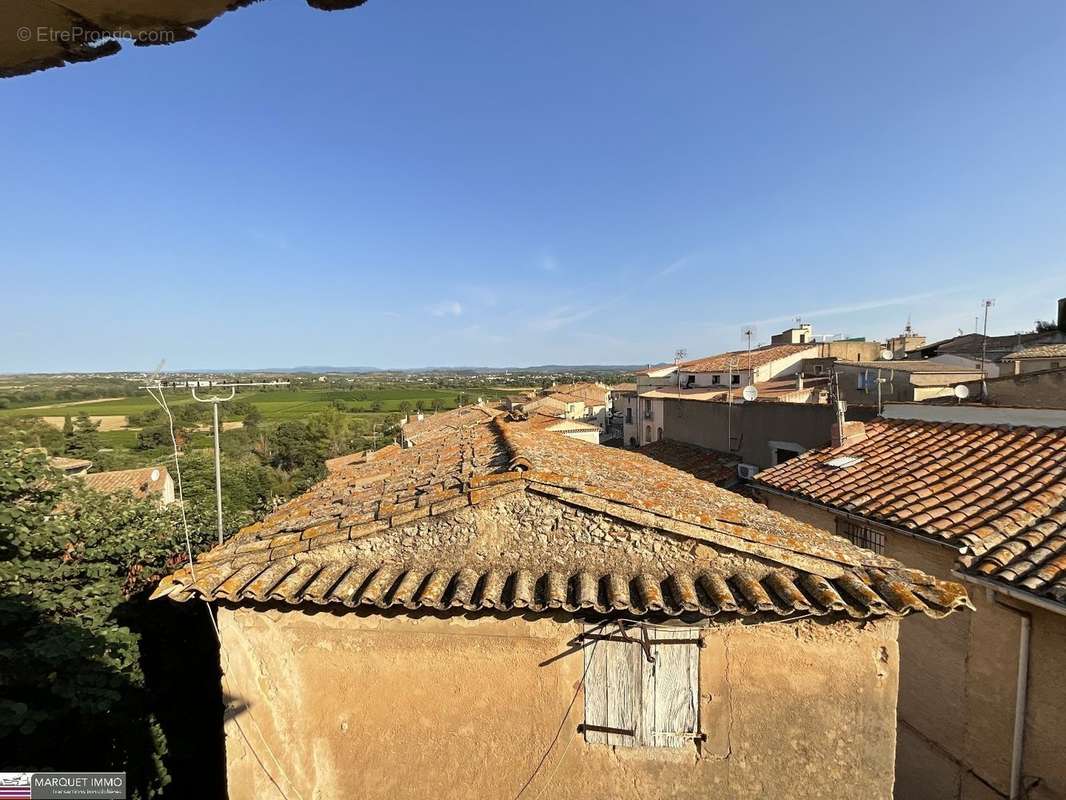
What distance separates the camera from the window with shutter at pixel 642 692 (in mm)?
3955

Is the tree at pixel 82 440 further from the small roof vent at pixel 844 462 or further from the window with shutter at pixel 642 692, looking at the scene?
the small roof vent at pixel 844 462

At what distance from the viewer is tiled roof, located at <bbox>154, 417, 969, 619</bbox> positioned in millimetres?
3666

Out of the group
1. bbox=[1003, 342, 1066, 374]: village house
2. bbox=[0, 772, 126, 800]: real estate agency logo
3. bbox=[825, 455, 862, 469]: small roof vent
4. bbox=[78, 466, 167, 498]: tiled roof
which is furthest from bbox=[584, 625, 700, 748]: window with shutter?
bbox=[78, 466, 167, 498]: tiled roof

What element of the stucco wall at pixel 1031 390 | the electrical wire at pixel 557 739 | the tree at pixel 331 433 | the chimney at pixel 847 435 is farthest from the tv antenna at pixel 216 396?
the tree at pixel 331 433

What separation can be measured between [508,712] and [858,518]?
20.7ft

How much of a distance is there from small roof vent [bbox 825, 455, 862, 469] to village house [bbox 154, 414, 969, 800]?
5715 mm

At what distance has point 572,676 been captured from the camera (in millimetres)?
3955

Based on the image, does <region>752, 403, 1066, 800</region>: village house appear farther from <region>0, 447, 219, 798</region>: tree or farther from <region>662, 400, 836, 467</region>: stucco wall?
<region>0, 447, 219, 798</region>: tree

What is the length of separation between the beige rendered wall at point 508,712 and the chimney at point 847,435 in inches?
282

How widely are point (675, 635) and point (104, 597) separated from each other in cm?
721

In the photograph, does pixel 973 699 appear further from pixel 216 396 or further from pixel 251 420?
pixel 251 420

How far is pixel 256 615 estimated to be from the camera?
391 centimetres

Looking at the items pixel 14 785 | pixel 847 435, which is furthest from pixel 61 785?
pixel 847 435

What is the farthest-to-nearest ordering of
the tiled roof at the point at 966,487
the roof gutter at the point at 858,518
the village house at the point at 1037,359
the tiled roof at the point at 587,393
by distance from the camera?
1. the tiled roof at the point at 587,393
2. the village house at the point at 1037,359
3. the roof gutter at the point at 858,518
4. the tiled roof at the point at 966,487
